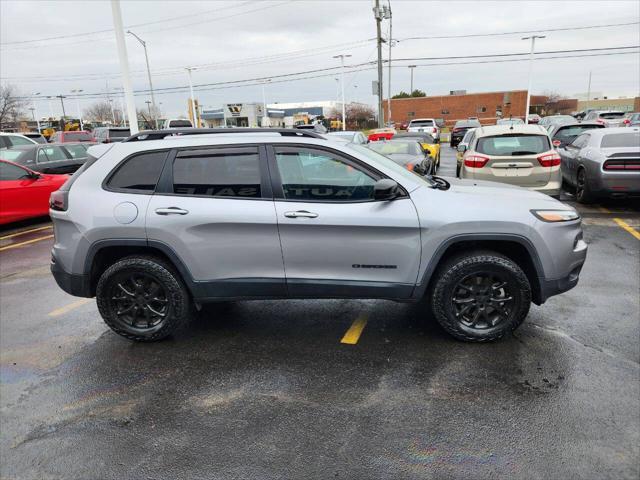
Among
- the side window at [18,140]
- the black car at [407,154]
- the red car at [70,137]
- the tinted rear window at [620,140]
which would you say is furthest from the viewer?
the red car at [70,137]

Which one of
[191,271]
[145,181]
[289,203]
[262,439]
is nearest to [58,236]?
[145,181]

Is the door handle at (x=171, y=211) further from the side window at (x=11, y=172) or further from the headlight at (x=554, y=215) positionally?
the side window at (x=11, y=172)

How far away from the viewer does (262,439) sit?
2912 mm

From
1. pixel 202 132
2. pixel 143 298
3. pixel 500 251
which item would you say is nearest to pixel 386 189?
pixel 500 251

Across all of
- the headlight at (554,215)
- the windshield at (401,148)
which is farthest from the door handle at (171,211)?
the windshield at (401,148)

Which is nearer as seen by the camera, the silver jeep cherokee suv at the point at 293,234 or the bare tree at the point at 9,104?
the silver jeep cherokee suv at the point at 293,234

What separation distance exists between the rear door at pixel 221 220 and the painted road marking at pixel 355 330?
734 mm

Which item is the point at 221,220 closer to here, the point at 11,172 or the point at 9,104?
the point at 11,172

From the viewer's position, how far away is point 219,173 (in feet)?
13.2

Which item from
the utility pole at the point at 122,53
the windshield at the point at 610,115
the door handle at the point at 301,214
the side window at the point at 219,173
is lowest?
the door handle at the point at 301,214

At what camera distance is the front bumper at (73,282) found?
4.15m

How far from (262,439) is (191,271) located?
1.68m

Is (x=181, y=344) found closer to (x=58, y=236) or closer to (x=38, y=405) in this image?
(x=38, y=405)

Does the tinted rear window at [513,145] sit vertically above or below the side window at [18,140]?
below
